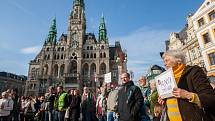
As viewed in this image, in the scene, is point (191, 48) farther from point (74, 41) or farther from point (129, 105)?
point (74, 41)

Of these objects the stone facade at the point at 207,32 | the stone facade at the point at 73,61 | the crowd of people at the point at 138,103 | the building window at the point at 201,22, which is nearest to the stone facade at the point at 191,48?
the stone facade at the point at 207,32

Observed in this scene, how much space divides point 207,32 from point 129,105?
→ 69.0 feet

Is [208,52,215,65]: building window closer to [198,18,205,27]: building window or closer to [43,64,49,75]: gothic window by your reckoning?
[198,18,205,27]: building window

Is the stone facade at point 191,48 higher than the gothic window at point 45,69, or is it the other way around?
the gothic window at point 45,69

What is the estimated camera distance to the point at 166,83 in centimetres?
269

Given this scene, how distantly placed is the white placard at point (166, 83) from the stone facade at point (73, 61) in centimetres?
4689

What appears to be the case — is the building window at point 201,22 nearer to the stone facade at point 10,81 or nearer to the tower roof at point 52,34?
the tower roof at point 52,34

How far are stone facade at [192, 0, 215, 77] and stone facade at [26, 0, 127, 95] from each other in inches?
1145

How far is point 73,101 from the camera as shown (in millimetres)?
8844

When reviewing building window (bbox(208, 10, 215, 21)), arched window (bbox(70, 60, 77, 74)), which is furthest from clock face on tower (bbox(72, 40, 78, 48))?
building window (bbox(208, 10, 215, 21))

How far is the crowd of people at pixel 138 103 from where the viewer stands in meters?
2.34

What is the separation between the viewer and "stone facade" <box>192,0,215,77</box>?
21328 mm

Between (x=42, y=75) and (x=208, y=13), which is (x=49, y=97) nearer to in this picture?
(x=208, y=13)

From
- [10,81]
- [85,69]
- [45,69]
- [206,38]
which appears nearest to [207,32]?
[206,38]
